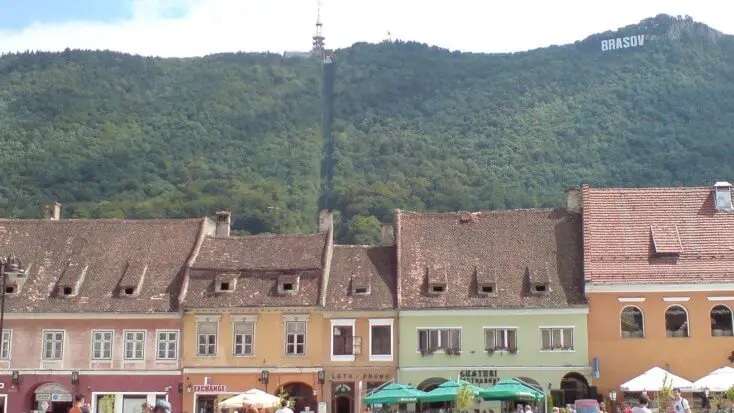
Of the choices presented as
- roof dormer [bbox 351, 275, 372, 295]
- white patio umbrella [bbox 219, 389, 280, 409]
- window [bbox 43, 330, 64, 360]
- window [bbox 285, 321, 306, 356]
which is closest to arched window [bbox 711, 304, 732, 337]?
roof dormer [bbox 351, 275, 372, 295]

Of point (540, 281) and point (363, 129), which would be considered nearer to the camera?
point (540, 281)

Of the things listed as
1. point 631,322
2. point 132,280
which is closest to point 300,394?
point 132,280

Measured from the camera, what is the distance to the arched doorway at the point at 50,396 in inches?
1919

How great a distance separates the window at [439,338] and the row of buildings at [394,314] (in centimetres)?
6

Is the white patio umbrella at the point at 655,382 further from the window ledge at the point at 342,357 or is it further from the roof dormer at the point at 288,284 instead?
the roof dormer at the point at 288,284

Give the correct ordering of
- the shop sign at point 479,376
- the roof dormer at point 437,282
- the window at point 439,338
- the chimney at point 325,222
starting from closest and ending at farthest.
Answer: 1. the shop sign at point 479,376
2. the window at point 439,338
3. the roof dormer at point 437,282
4. the chimney at point 325,222

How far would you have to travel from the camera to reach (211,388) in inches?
1911

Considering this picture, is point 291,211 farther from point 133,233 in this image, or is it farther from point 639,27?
point 639,27

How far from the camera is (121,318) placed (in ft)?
161

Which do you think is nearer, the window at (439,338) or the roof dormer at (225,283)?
the window at (439,338)

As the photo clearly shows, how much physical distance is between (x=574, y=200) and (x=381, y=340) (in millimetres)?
11689

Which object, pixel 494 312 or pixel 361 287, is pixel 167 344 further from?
pixel 494 312

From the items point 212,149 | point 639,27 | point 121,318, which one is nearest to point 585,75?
point 639,27

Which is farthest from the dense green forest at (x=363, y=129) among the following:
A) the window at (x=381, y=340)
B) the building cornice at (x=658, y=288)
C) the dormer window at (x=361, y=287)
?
the building cornice at (x=658, y=288)
